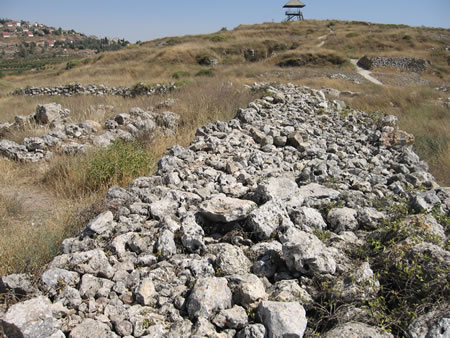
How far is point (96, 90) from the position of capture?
57.1 feet

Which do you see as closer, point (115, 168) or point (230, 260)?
point (230, 260)

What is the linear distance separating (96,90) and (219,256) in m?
17.4

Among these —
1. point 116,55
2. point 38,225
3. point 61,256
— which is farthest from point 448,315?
point 116,55

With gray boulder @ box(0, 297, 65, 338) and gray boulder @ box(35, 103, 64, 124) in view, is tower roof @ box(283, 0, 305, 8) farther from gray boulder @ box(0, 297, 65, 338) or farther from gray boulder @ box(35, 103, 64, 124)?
gray boulder @ box(0, 297, 65, 338)

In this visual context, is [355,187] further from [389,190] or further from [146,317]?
[146,317]

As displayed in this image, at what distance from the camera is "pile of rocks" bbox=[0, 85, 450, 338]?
182 cm

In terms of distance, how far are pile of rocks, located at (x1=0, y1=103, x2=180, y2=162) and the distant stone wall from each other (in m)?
23.3

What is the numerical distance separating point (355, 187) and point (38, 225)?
12.4 ft

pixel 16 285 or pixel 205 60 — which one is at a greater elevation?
pixel 205 60

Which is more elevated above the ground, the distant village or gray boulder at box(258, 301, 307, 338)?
the distant village

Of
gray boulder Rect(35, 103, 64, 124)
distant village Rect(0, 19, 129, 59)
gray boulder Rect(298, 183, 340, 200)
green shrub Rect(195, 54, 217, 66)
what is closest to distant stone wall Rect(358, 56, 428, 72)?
green shrub Rect(195, 54, 217, 66)

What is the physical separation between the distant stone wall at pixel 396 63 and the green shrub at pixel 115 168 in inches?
1004

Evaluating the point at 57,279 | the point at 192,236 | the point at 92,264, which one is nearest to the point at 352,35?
the point at 192,236

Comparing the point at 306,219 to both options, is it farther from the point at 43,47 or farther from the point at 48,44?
the point at 48,44
